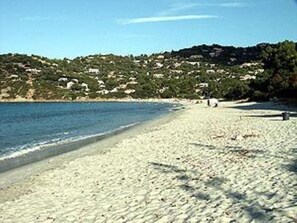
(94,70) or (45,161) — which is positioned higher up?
(94,70)

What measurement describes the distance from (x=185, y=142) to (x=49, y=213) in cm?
1164

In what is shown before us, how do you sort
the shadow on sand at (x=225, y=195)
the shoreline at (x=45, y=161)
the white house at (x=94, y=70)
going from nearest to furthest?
the shadow on sand at (x=225, y=195)
the shoreline at (x=45, y=161)
the white house at (x=94, y=70)

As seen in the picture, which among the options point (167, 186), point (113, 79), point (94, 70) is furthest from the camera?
point (94, 70)

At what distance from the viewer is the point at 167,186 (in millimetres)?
11469

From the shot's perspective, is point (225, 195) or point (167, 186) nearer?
point (225, 195)

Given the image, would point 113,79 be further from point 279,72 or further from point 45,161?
point 45,161

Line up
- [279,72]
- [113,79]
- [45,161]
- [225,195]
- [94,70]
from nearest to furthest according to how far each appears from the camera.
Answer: [225,195] → [45,161] → [279,72] → [113,79] → [94,70]

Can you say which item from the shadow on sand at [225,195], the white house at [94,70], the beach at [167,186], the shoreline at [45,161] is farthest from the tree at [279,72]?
the white house at [94,70]

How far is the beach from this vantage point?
29.0 ft

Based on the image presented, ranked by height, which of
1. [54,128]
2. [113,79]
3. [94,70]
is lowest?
[54,128]

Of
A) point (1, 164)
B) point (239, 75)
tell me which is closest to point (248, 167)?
point (1, 164)

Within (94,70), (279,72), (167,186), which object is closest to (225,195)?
(167,186)

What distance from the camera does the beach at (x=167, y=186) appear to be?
883cm

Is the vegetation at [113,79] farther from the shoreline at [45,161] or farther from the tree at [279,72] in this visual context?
the shoreline at [45,161]
